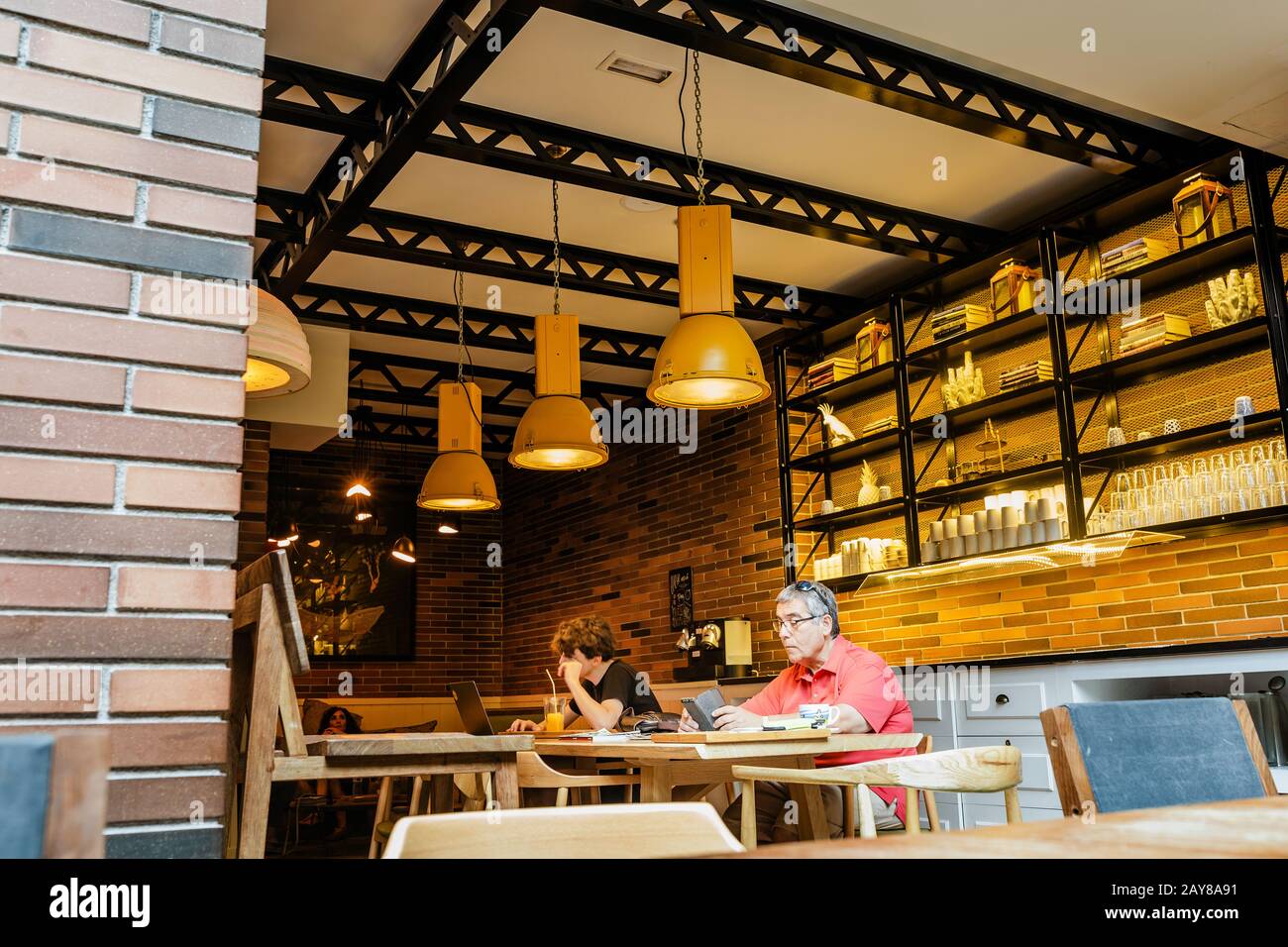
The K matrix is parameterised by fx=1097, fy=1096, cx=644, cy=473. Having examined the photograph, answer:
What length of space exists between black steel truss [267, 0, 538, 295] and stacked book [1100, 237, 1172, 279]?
3.22 metres

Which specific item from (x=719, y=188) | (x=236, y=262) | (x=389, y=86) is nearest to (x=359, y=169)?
(x=389, y=86)

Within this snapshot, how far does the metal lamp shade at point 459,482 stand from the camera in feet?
19.4

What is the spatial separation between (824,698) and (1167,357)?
9.15 feet

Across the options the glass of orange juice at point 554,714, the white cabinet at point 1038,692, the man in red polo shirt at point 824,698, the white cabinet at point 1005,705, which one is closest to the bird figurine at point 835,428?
the white cabinet at point 1038,692

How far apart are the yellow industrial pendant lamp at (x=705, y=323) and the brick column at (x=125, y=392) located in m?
2.66

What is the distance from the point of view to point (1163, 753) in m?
1.50

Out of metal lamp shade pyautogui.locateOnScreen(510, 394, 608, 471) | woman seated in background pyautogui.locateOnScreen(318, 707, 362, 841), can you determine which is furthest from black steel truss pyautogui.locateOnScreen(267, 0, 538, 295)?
woman seated in background pyautogui.locateOnScreen(318, 707, 362, 841)

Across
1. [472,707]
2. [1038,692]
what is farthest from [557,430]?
[1038,692]

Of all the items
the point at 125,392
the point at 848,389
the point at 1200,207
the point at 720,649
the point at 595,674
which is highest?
the point at 1200,207

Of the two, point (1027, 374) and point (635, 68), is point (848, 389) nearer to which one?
point (1027, 374)

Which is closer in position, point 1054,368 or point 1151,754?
point 1151,754

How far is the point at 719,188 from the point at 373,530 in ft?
19.0

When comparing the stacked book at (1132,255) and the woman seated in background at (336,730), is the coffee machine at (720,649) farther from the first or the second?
the stacked book at (1132,255)

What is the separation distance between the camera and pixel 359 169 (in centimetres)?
504
